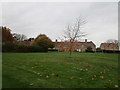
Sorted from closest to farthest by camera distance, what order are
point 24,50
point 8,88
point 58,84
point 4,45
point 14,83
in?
point 8,88 → point 14,83 → point 58,84 → point 4,45 → point 24,50

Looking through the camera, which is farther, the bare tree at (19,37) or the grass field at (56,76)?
the bare tree at (19,37)

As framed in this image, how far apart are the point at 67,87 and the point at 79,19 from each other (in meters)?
17.0

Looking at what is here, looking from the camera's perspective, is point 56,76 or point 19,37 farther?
point 19,37

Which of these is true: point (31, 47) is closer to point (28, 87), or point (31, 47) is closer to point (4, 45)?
point (4, 45)

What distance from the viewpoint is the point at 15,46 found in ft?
106

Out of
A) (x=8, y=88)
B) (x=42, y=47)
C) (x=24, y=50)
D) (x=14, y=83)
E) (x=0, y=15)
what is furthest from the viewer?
(x=42, y=47)

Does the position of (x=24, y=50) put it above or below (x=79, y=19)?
below

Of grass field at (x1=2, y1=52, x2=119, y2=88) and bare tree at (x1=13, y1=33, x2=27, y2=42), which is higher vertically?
bare tree at (x1=13, y1=33, x2=27, y2=42)

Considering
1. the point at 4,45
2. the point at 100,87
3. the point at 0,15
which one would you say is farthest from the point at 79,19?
the point at 4,45

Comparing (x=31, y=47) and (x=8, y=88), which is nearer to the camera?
(x=8, y=88)

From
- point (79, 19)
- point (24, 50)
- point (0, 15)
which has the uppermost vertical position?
point (79, 19)

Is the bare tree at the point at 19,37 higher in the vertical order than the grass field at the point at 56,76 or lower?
higher

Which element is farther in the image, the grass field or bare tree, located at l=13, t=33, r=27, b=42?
bare tree, located at l=13, t=33, r=27, b=42

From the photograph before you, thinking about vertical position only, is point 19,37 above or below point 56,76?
above
